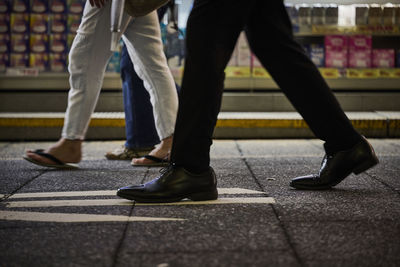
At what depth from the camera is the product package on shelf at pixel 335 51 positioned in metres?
5.25

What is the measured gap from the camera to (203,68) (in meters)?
1.92

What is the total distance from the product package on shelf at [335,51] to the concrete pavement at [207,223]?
2575 millimetres

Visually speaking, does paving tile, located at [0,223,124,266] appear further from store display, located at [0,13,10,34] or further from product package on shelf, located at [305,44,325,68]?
product package on shelf, located at [305,44,325,68]

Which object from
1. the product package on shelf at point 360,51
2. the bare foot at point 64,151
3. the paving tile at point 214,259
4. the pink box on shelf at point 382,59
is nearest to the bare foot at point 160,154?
the bare foot at point 64,151

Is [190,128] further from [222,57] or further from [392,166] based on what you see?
[392,166]

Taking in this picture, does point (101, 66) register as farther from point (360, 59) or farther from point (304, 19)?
point (360, 59)

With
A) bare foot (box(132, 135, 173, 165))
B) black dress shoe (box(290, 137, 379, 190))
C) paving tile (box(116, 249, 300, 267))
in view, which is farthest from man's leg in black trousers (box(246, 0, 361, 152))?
bare foot (box(132, 135, 173, 165))

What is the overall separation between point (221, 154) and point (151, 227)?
1946 mm

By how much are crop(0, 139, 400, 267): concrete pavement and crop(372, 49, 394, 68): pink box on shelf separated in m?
2.67

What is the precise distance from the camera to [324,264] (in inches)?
52.0

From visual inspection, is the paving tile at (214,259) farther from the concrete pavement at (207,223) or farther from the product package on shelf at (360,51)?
the product package on shelf at (360,51)

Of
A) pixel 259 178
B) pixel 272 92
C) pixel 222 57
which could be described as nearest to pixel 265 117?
pixel 272 92

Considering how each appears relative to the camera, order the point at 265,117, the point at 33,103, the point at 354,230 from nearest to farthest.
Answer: the point at 354,230 < the point at 265,117 < the point at 33,103

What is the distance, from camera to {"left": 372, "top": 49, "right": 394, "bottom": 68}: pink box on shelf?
527 cm
